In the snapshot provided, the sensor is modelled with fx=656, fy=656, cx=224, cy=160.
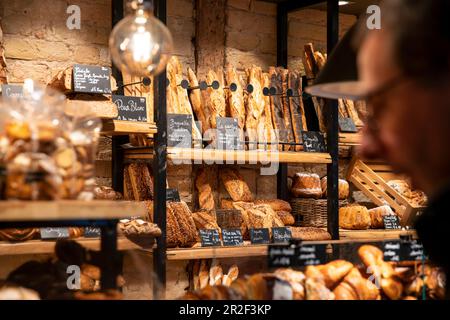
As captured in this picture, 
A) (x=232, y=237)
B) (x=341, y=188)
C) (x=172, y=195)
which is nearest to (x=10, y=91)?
(x=172, y=195)

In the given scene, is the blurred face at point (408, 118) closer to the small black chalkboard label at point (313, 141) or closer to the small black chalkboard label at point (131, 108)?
the small black chalkboard label at point (131, 108)

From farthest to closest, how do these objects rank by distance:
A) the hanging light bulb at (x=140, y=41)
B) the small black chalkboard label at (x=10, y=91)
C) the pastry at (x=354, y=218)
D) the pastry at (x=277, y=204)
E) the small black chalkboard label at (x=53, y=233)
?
the pastry at (x=354, y=218), the pastry at (x=277, y=204), the small black chalkboard label at (x=53, y=233), the small black chalkboard label at (x=10, y=91), the hanging light bulb at (x=140, y=41)

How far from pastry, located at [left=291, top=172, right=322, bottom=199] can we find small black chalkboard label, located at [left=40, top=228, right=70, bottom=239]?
1.72 meters

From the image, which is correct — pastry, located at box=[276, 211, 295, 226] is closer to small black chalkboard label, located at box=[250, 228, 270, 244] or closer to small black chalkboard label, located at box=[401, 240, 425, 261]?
small black chalkboard label, located at box=[250, 228, 270, 244]

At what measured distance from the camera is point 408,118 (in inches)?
41.6

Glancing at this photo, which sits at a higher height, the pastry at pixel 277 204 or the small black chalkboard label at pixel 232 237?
the pastry at pixel 277 204

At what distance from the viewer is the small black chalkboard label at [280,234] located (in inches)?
154

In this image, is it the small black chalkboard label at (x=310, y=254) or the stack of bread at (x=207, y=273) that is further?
the stack of bread at (x=207, y=273)

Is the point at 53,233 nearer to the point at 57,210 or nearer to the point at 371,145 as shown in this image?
the point at 57,210

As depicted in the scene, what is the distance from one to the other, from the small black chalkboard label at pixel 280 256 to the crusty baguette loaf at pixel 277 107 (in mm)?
2203

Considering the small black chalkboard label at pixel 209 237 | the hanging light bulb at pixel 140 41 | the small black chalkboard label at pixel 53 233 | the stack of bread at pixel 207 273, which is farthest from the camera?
the stack of bread at pixel 207 273

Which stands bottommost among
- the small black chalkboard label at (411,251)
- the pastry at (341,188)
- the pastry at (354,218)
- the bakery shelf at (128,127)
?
the pastry at (354,218)

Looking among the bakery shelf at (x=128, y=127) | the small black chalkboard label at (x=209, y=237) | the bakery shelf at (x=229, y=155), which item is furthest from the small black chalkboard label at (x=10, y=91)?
the small black chalkboard label at (x=209, y=237)
